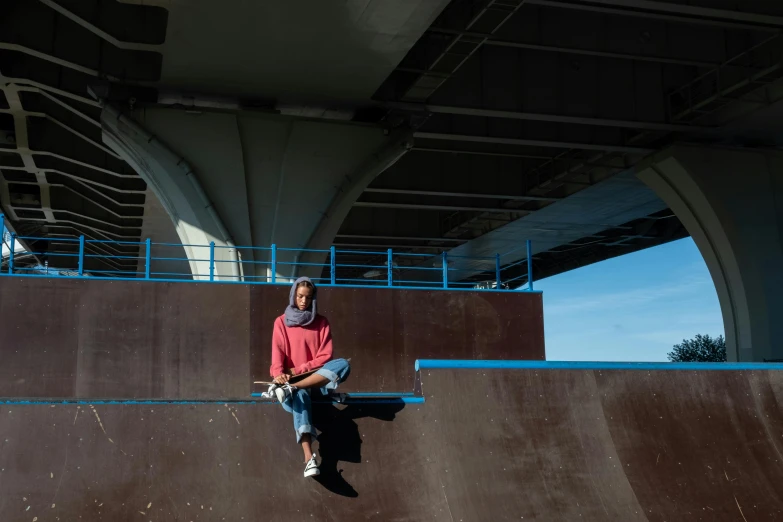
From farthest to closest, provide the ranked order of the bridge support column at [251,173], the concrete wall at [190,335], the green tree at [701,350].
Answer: the green tree at [701,350], the bridge support column at [251,173], the concrete wall at [190,335]

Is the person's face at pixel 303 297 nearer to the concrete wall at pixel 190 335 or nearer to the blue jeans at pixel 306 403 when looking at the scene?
the blue jeans at pixel 306 403

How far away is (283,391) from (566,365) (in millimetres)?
3267

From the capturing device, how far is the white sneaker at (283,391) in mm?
6854

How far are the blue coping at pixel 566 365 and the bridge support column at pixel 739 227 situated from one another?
60.9 feet

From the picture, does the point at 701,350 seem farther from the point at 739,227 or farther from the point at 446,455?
the point at 446,455

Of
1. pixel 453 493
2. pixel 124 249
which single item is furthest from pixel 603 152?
pixel 124 249

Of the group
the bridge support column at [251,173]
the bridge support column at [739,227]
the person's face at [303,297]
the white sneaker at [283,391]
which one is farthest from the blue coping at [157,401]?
the bridge support column at [739,227]

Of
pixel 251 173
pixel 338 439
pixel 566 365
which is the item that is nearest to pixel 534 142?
pixel 251 173

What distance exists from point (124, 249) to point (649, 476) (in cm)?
4712

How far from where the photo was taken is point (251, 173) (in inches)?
867

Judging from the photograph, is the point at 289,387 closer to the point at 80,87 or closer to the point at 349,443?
the point at 349,443

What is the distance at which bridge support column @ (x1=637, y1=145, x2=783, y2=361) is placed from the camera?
27.0m

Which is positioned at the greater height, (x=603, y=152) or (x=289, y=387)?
(x=603, y=152)

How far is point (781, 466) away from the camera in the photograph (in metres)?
8.86
